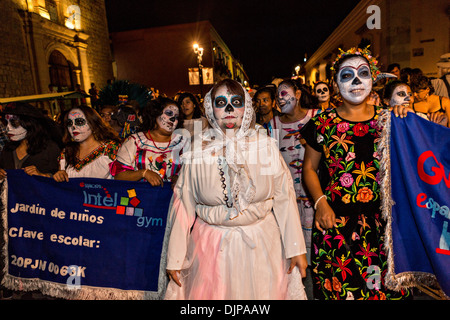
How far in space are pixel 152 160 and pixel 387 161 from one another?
7.41 ft

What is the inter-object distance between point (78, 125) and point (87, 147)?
27 cm

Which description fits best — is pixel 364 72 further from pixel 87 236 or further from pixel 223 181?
pixel 87 236

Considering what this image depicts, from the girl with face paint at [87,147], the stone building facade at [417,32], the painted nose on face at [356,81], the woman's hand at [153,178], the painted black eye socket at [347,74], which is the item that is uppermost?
the stone building facade at [417,32]

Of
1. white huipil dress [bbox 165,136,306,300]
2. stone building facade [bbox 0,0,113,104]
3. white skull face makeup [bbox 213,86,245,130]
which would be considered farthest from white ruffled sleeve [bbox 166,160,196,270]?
stone building facade [bbox 0,0,113,104]

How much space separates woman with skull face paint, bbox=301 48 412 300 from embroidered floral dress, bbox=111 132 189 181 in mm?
1601

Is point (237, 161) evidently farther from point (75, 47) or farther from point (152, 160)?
point (75, 47)

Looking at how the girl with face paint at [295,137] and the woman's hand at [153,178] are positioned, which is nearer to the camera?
the woman's hand at [153,178]

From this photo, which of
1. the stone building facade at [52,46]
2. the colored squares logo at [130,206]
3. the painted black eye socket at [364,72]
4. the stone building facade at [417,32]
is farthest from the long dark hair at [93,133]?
the stone building facade at [417,32]

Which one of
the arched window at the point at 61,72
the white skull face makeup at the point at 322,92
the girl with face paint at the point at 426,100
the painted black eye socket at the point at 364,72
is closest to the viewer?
the painted black eye socket at the point at 364,72

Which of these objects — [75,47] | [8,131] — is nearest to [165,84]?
[75,47]

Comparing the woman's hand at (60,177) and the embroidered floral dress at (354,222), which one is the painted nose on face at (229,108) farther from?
the woman's hand at (60,177)

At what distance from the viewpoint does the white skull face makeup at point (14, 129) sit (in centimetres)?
350

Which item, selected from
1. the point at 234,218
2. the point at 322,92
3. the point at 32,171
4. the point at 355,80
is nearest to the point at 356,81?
the point at 355,80

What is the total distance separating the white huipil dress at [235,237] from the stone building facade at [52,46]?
15.7 metres
